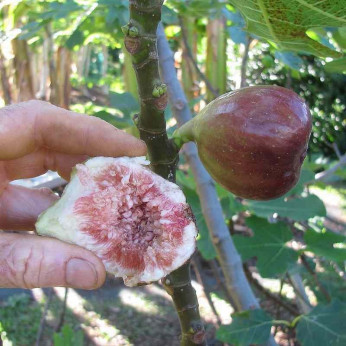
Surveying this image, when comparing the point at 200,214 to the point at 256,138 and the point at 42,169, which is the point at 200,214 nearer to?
the point at 42,169

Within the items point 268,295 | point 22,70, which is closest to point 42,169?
point 268,295

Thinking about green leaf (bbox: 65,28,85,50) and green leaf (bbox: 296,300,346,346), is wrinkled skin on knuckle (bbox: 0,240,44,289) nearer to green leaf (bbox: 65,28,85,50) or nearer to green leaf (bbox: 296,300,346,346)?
green leaf (bbox: 296,300,346,346)

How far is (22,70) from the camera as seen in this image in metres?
4.03

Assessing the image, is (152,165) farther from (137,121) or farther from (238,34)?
(238,34)

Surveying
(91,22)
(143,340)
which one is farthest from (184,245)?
(143,340)

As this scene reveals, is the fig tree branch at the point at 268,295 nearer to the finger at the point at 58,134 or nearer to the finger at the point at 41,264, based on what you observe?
the finger at the point at 58,134

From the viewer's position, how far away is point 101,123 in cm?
106

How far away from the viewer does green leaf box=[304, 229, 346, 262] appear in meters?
1.41

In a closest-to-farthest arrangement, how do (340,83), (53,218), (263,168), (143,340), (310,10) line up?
(310,10) → (263,168) → (53,218) → (143,340) → (340,83)

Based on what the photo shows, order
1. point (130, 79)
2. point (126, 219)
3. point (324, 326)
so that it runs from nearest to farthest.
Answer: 1. point (126, 219)
2. point (324, 326)
3. point (130, 79)

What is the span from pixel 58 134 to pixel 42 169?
0.60ft

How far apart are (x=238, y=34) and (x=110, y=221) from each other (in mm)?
1060

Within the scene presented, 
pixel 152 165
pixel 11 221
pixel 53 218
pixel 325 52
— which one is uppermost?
pixel 325 52

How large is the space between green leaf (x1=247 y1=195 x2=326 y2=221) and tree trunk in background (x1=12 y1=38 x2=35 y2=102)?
9.84ft
